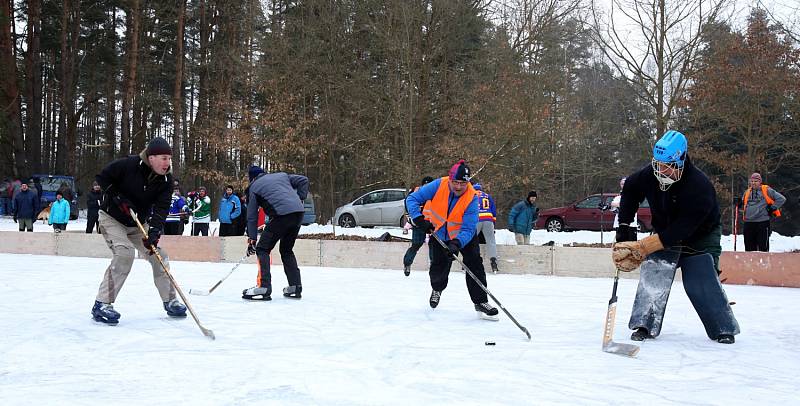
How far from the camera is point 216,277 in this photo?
10133 millimetres

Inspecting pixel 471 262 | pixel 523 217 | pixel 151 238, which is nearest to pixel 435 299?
pixel 471 262

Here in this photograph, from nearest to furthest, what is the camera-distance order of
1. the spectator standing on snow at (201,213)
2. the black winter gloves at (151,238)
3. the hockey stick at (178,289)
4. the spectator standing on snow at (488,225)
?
the hockey stick at (178,289) → the black winter gloves at (151,238) → the spectator standing on snow at (488,225) → the spectator standing on snow at (201,213)

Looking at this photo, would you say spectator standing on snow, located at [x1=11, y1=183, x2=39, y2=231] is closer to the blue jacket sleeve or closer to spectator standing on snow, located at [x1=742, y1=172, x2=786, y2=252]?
the blue jacket sleeve

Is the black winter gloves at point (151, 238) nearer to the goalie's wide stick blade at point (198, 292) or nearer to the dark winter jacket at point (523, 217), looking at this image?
the goalie's wide stick blade at point (198, 292)

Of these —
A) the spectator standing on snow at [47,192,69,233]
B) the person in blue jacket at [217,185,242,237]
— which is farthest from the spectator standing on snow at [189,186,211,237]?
the spectator standing on snow at [47,192,69,233]

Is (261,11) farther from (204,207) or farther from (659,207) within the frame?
(659,207)

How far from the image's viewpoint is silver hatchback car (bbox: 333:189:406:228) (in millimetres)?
20734

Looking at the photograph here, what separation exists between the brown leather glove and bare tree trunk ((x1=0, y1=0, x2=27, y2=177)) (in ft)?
86.8

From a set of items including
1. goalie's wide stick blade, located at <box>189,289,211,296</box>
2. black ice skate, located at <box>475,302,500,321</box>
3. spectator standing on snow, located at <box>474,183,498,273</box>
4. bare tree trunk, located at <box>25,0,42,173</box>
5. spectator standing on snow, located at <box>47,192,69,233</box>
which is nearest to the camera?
black ice skate, located at <box>475,302,500,321</box>

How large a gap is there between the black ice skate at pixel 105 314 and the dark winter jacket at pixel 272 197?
1.94 m

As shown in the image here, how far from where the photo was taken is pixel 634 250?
5.48 meters

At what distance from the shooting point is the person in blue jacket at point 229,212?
14791mm

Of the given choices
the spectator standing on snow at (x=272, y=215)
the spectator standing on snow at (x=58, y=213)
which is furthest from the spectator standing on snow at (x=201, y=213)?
the spectator standing on snow at (x=272, y=215)

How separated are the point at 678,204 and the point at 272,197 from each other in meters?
4.01
